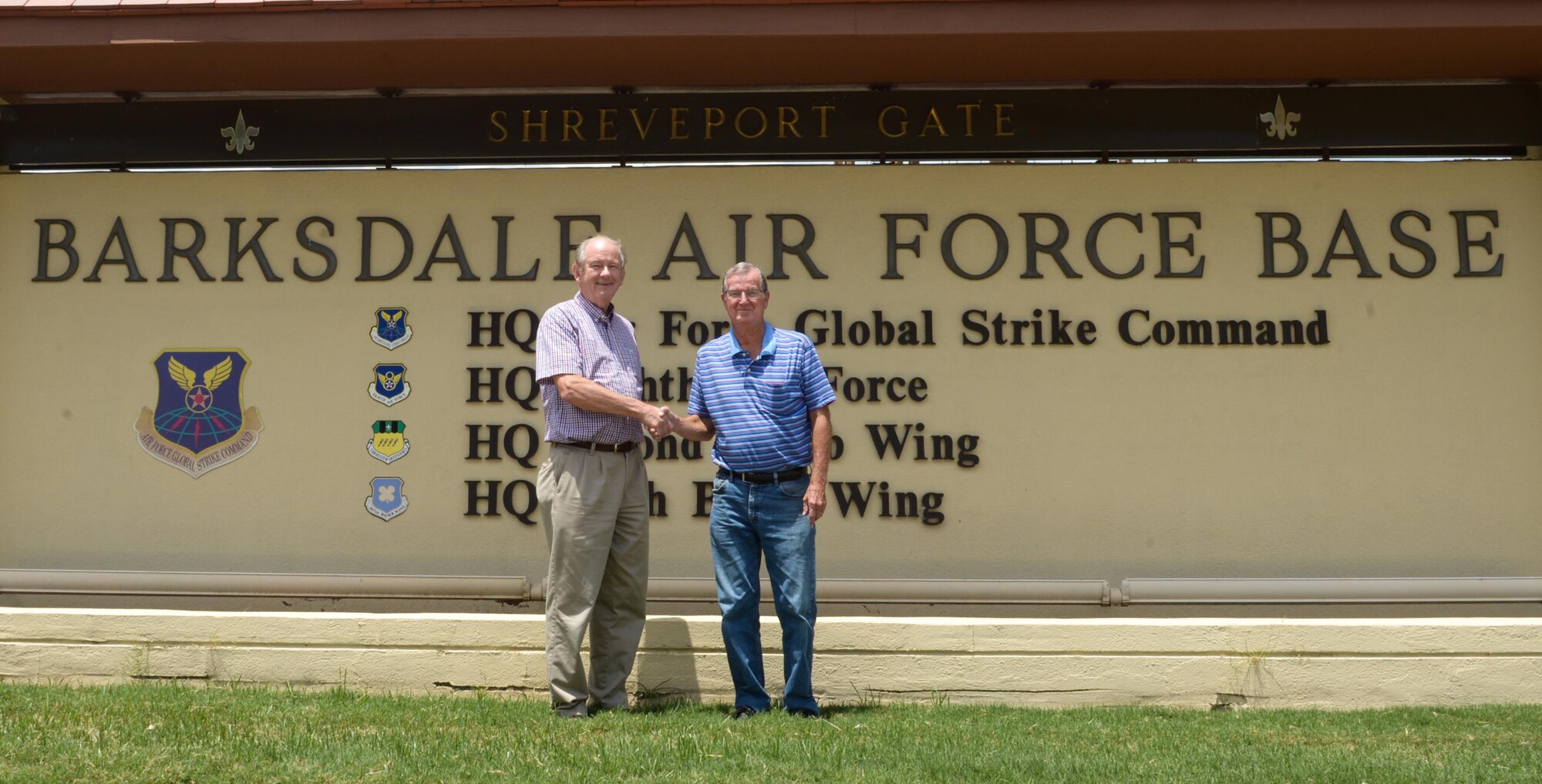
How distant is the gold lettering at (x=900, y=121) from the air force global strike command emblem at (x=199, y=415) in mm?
3314

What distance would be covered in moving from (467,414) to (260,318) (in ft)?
3.77

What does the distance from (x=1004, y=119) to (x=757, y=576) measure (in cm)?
279

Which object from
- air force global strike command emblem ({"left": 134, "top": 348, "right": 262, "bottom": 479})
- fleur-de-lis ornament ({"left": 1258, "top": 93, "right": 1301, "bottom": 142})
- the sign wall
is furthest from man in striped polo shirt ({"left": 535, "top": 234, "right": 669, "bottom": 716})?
fleur-de-lis ornament ({"left": 1258, "top": 93, "right": 1301, "bottom": 142})

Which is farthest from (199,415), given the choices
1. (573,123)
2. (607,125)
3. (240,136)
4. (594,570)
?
(594,570)

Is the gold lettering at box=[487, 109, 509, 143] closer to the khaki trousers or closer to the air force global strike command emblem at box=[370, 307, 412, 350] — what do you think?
the air force global strike command emblem at box=[370, 307, 412, 350]

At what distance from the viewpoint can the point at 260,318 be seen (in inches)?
252

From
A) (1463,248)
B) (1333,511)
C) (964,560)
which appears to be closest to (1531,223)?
(1463,248)

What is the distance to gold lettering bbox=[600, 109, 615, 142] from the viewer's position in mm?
6453

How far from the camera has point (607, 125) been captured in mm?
6461

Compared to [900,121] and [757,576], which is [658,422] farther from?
[900,121]

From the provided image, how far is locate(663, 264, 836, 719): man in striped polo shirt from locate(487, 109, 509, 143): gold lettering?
2122 mm

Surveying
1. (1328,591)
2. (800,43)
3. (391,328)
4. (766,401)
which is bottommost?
(1328,591)

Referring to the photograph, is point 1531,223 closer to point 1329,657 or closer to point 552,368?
point 1329,657

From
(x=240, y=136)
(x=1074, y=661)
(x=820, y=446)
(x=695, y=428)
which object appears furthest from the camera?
(x=240, y=136)
